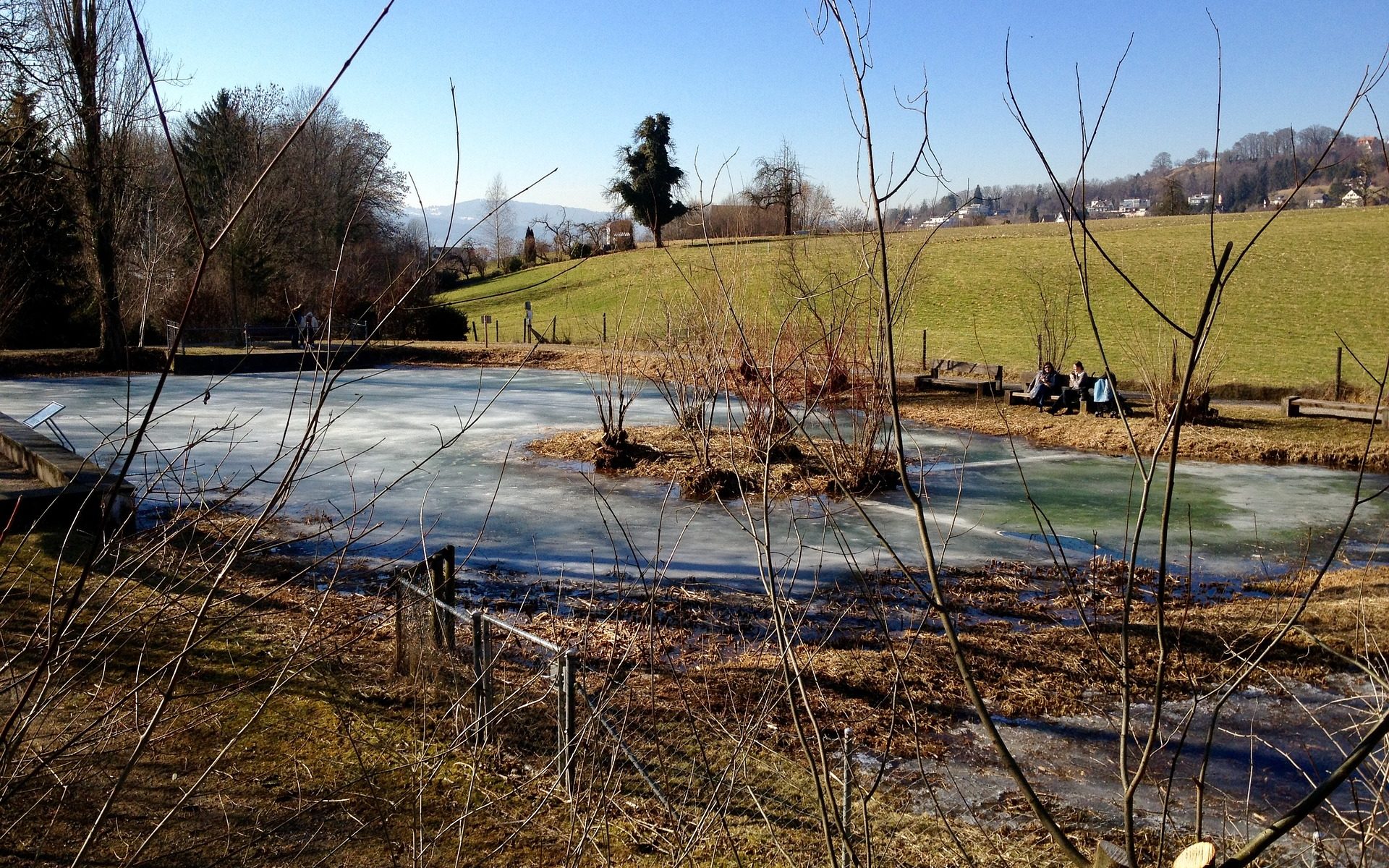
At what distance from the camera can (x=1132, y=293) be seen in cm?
4262

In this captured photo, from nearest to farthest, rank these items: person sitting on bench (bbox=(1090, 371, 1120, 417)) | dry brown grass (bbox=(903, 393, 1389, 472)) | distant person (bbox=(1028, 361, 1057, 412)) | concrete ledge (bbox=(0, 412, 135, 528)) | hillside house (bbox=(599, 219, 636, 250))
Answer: hillside house (bbox=(599, 219, 636, 250)) < concrete ledge (bbox=(0, 412, 135, 528)) < dry brown grass (bbox=(903, 393, 1389, 472)) < person sitting on bench (bbox=(1090, 371, 1120, 417)) < distant person (bbox=(1028, 361, 1057, 412))

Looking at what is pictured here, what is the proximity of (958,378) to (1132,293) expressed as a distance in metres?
22.3

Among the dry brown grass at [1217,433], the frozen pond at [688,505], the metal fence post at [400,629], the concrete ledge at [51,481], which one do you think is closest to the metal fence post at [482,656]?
the metal fence post at [400,629]

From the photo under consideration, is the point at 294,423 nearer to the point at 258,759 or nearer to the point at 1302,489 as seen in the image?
the point at 258,759

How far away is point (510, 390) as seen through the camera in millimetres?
24109

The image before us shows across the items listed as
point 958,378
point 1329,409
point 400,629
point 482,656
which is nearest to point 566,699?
point 482,656

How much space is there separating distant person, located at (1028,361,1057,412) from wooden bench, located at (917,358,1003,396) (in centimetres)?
106

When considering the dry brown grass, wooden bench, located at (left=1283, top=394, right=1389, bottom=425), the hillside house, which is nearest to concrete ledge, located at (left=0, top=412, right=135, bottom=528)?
the hillside house

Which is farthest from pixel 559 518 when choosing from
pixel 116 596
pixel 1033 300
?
pixel 1033 300

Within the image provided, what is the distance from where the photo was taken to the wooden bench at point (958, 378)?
74.6 feet

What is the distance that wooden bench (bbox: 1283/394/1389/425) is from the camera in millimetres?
17797

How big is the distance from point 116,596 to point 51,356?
31288 millimetres

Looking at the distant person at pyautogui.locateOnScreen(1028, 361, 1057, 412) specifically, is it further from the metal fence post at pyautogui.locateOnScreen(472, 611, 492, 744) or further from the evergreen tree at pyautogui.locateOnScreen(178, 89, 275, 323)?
the evergreen tree at pyautogui.locateOnScreen(178, 89, 275, 323)

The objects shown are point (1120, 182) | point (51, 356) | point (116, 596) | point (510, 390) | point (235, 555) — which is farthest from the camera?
point (51, 356)
